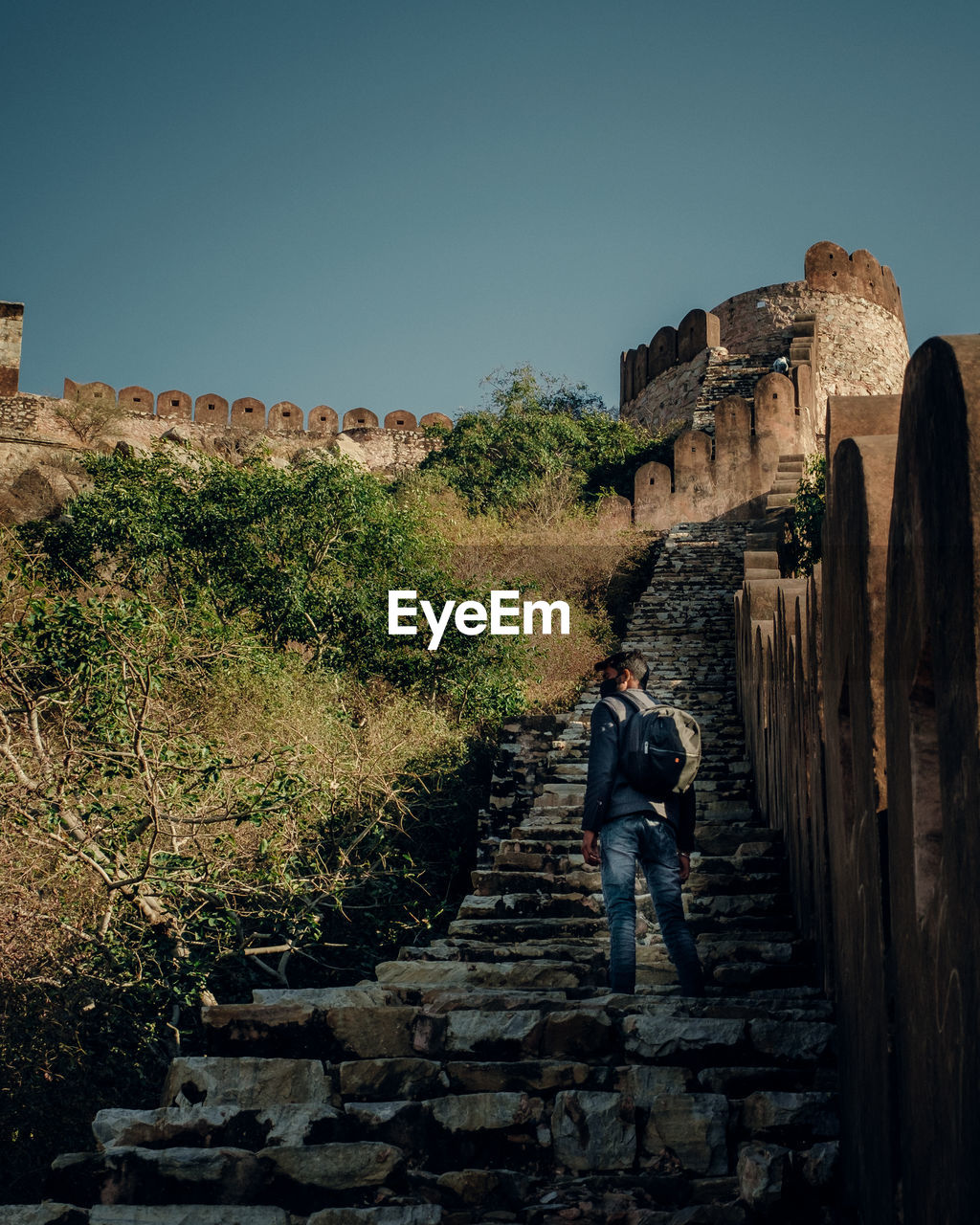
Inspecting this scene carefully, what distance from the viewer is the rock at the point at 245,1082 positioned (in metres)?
3.65

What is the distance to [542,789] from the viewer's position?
25.5 feet

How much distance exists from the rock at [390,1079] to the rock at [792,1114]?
104 cm

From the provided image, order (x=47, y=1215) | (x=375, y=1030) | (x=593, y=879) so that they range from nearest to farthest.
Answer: (x=47, y=1215) < (x=375, y=1030) < (x=593, y=879)

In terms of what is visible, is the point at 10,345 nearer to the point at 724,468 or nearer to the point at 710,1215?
the point at 724,468

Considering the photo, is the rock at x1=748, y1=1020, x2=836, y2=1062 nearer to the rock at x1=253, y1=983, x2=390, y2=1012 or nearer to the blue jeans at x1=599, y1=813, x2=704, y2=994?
the blue jeans at x1=599, y1=813, x2=704, y2=994

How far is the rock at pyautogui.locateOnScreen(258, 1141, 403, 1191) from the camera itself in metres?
3.32

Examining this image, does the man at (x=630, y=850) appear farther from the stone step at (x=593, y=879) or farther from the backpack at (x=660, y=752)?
the stone step at (x=593, y=879)

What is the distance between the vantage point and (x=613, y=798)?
15.5 ft

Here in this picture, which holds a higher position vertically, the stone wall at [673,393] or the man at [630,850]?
the stone wall at [673,393]

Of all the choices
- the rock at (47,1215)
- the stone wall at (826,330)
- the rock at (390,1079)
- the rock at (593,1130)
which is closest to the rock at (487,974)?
the rock at (390,1079)

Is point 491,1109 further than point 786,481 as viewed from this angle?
No

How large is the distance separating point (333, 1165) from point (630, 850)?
5.90 ft

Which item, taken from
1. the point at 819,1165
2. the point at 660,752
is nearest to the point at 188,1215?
the point at 819,1165

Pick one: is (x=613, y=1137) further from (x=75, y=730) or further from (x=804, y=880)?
(x=75, y=730)
